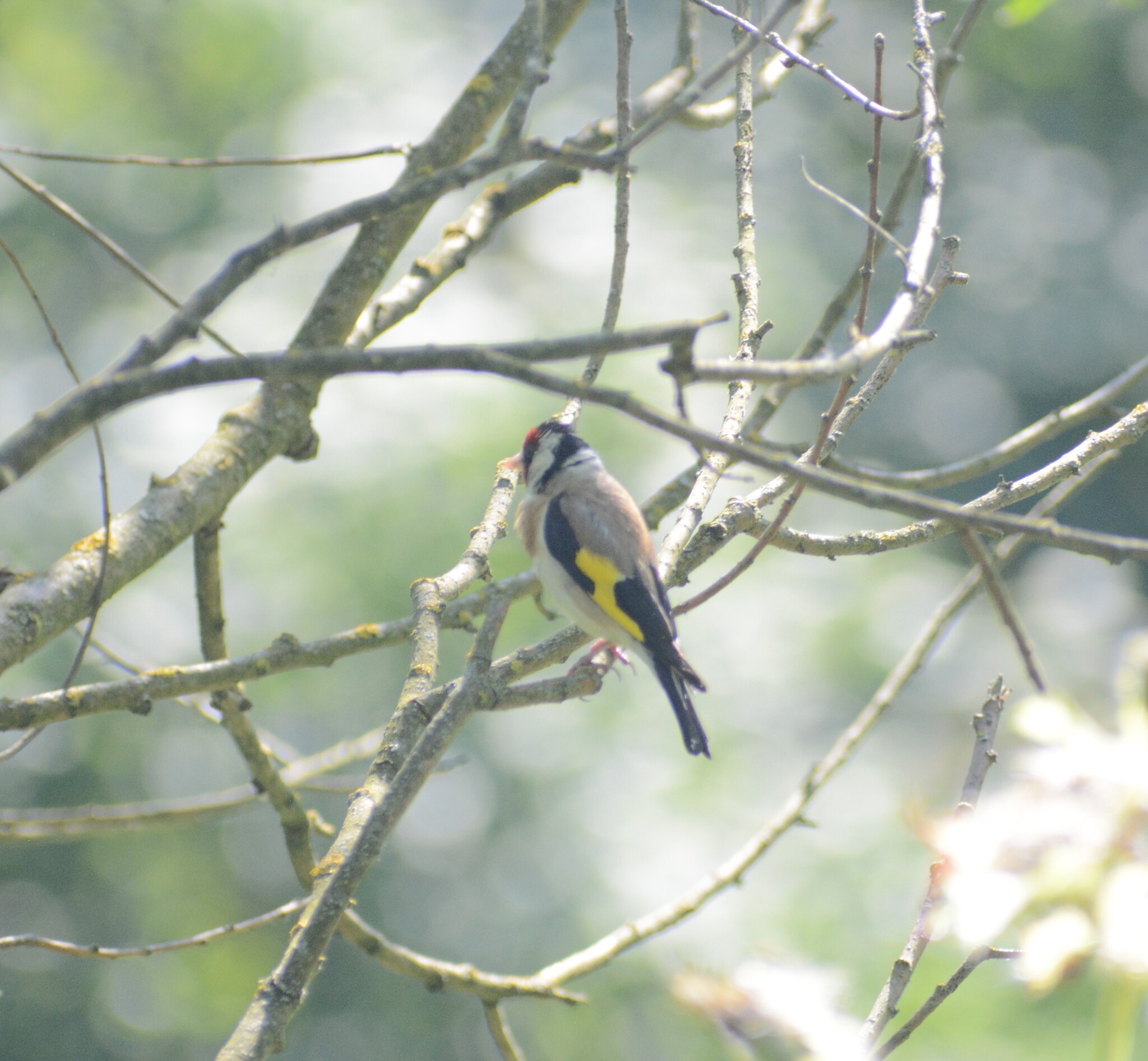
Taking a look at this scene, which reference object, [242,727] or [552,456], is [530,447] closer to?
[552,456]

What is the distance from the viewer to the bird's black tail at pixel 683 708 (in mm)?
3137

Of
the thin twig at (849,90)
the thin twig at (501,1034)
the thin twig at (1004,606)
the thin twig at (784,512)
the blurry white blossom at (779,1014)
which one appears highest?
the thin twig at (849,90)

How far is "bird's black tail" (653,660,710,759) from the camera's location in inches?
123

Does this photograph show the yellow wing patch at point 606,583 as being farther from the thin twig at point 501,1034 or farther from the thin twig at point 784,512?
the thin twig at point 501,1034

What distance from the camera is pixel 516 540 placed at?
7.68 meters

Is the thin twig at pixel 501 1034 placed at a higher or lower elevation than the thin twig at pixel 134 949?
lower

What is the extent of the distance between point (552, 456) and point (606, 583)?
0.85 metres

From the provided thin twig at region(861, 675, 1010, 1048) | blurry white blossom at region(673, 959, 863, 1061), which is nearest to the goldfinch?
thin twig at region(861, 675, 1010, 1048)

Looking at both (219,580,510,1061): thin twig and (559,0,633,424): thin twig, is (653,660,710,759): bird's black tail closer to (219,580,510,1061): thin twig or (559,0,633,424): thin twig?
(559,0,633,424): thin twig

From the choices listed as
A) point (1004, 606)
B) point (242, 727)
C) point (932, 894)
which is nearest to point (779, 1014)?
point (1004, 606)

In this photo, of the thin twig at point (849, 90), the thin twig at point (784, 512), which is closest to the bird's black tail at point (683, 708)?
the thin twig at point (784, 512)

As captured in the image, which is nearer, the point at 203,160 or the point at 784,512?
the point at 203,160

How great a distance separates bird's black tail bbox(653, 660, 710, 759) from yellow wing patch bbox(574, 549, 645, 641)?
0.17 m

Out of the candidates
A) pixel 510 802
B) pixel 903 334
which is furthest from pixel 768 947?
pixel 510 802
